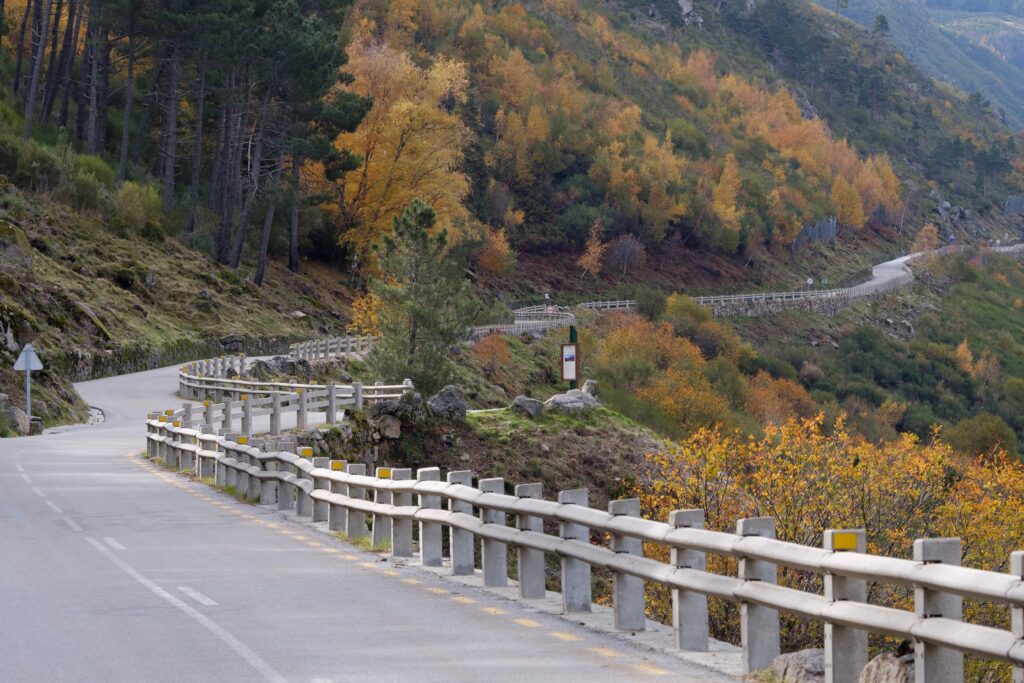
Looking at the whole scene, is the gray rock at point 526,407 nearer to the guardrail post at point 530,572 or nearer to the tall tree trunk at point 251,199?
the guardrail post at point 530,572

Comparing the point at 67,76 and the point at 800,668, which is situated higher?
the point at 67,76

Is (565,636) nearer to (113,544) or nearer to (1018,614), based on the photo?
(1018,614)

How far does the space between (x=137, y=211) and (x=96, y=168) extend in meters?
3.62

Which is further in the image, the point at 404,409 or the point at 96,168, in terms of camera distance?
the point at 96,168

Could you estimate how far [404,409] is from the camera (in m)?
36.9

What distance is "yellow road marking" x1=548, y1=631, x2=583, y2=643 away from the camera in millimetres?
10789

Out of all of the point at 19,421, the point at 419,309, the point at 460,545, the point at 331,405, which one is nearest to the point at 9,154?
the point at 419,309

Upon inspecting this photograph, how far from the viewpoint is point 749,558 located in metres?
9.16

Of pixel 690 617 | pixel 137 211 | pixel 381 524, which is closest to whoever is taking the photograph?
pixel 690 617

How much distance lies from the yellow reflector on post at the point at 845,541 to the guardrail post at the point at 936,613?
0.73m

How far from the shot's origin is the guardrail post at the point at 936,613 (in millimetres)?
7414

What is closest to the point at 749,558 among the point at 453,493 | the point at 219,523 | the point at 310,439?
the point at 453,493

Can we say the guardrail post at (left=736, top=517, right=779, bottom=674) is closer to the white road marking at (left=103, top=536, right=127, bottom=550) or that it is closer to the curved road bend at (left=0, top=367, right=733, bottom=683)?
the curved road bend at (left=0, top=367, right=733, bottom=683)

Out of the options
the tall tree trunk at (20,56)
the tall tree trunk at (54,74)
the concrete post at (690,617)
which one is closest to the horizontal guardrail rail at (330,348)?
the tall tree trunk at (54,74)
